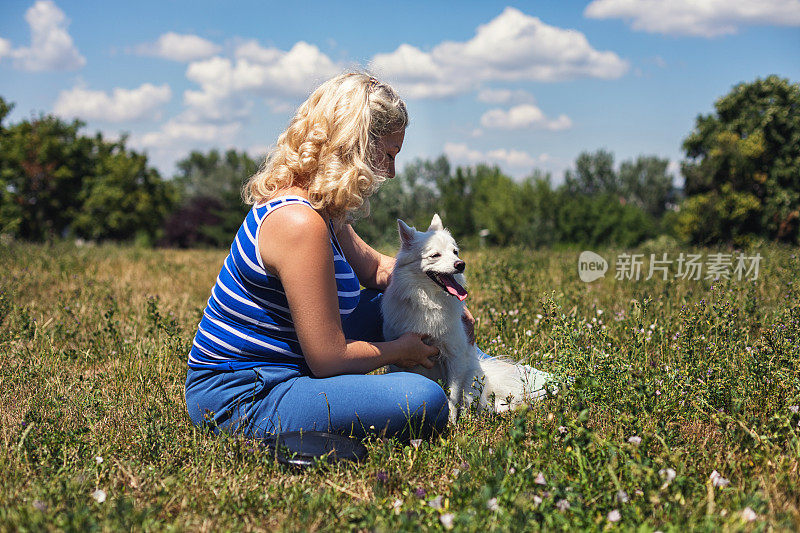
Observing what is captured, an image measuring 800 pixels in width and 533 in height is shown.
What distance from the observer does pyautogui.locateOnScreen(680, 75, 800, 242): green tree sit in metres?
43.6

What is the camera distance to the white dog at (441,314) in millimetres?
4141

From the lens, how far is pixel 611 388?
3.78 m

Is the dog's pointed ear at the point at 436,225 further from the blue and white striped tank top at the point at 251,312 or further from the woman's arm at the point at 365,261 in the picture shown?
the blue and white striped tank top at the point at 251,312

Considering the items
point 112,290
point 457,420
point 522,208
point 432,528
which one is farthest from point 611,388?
point 522,208

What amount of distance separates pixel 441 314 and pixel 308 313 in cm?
125

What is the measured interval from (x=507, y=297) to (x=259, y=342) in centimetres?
397

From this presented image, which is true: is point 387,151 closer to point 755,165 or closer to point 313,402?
point 313,402

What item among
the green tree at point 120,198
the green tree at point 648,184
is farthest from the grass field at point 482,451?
the green tree at point 648,184

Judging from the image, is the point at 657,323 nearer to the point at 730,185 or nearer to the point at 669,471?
the point at 669,471

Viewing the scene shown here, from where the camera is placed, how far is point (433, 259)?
→ 414cm

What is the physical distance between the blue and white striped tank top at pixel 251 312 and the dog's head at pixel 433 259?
0.69 metres

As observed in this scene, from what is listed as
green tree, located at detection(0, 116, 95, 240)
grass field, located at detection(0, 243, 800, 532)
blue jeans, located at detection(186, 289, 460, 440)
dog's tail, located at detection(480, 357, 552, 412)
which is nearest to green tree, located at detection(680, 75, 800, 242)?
grass field, located at detection(0, 243, 800, 532)

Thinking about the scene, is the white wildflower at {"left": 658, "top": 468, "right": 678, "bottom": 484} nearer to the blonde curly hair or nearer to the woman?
the woman

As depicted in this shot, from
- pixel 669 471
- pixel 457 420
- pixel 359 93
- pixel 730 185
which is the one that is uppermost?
pixel 730 185
